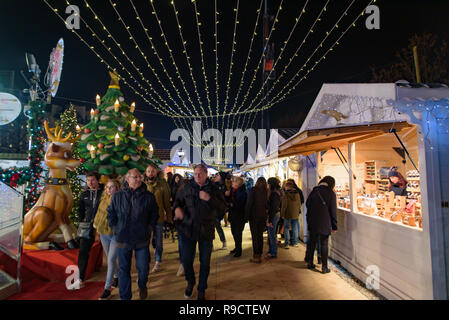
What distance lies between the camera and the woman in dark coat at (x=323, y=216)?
4.86 metres

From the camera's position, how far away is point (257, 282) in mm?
4418

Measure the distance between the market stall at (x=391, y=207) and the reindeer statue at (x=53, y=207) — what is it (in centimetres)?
466

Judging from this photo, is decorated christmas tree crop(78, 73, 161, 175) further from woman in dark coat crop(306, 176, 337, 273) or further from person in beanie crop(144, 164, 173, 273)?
woman in dark coat crop(306, 176, 337, 273)

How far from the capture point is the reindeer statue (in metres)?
4.69

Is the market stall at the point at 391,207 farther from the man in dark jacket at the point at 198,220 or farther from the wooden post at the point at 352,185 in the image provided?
the man in dark jacket at the point at 198,220

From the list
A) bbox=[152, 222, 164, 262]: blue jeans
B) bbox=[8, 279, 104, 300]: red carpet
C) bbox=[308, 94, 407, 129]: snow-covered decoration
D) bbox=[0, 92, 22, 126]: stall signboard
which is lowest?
bbox=[8, 279, 104, 300]: red carpet

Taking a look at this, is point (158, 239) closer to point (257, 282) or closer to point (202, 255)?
point (202, 255)

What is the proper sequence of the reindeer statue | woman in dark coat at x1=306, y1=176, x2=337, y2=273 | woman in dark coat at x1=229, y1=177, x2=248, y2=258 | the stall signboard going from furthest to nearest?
1. the stall signboard
2. woman in dark coat at x1=229, y1=177, x2=248, y2=258
3. woman in dark coat at x1=306, y1=176, x2=337, y2=273
4. the reindeer statue

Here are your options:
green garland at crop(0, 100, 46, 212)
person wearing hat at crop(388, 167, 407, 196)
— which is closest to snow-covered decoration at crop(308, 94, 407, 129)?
person wearing hat at crop(388, 167, 407, 196)

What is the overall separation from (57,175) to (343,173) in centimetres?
837

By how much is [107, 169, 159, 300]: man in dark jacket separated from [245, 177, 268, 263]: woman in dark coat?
2594mm
